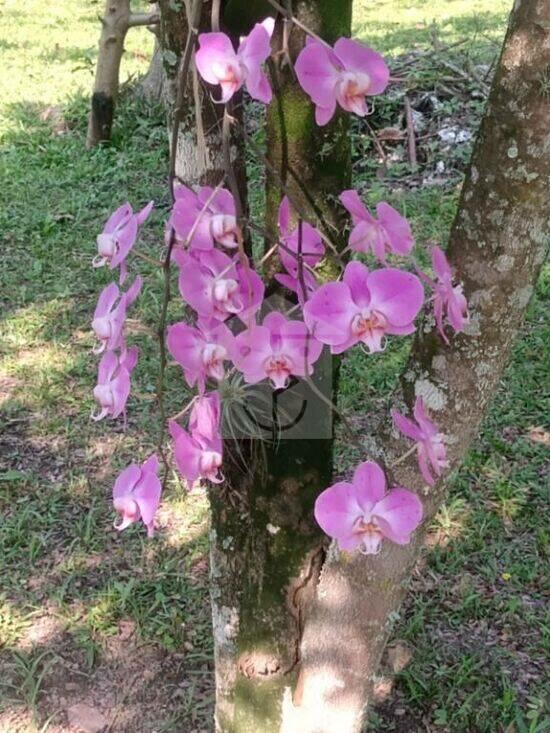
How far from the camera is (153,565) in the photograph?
2609 mm

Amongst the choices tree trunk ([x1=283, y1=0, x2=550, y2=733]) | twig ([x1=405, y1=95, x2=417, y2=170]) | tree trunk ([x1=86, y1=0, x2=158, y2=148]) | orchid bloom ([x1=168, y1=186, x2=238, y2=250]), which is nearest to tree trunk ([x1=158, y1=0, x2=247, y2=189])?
tree trunk ([x1=283, y1=0, x2=550, y2=733])

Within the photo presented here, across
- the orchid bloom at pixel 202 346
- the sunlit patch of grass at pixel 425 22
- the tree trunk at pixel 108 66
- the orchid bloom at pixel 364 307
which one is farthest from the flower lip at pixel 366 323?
the sunlit patch of grass at pixel 425 22

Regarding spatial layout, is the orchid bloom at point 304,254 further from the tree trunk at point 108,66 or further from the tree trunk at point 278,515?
the tree trunk at point 108,66

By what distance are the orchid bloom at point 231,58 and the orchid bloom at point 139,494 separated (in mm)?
382

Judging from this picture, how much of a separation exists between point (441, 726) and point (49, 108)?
5.23m

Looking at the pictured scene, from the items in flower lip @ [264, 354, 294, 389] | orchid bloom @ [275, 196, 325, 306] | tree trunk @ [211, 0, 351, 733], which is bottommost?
tree trunk @ [211, 0, 351, 733]

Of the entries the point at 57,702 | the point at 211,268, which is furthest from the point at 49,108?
the point at 211,268

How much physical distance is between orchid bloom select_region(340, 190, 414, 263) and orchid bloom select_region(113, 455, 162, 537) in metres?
0.31

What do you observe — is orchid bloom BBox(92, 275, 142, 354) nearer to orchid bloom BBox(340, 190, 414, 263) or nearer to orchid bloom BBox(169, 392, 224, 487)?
orchid bloom BBox(169, 392, 224, 487)

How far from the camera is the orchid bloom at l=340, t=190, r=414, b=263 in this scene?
2.76ft

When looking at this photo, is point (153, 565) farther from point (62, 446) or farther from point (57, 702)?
point (62, 446)

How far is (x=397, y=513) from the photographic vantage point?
871mm

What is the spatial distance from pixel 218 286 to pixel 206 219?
0.07 metres

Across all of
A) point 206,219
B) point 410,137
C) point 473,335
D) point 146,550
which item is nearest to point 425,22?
point 410,137
